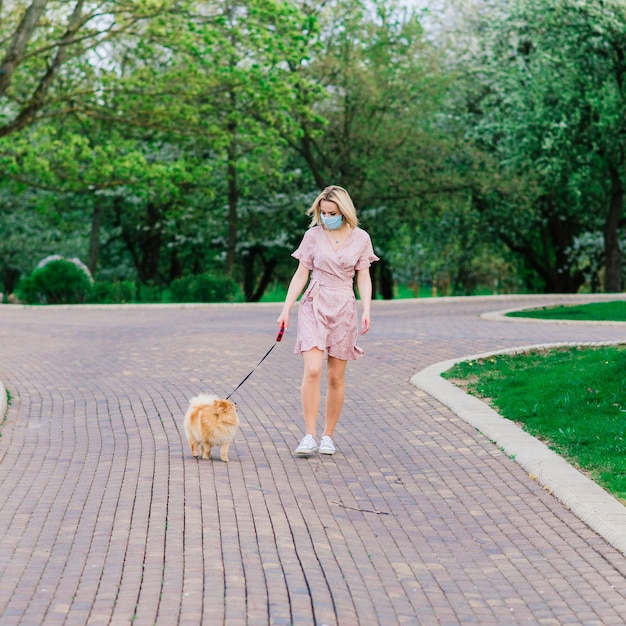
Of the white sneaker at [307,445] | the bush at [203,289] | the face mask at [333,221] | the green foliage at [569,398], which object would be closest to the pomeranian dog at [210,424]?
the white sneaker at [307,445]

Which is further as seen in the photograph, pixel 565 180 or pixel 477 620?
pixel 565 180

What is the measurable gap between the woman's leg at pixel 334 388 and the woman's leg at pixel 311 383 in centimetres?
9

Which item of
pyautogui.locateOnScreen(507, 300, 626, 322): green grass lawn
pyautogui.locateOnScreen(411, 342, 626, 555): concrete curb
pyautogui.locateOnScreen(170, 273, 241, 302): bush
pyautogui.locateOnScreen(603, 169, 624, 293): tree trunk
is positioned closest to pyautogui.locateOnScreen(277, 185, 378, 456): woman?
pyautogui.locateOnScreen(411, 342, 626, 555): concrete curb

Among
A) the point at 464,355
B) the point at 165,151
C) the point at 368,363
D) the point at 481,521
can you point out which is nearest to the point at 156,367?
the point at 368,363

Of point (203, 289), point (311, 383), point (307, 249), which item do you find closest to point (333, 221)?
point (307, 249)

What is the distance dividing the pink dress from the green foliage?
1.93m

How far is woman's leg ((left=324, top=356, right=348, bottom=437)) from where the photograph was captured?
848 cm

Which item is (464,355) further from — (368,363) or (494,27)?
(494,27)

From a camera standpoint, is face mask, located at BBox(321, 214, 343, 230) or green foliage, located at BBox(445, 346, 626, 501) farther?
green foliage, located at BBox(445, 346, 626, 501)

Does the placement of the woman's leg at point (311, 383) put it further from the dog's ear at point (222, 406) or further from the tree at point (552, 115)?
the tree at point (552, 115)

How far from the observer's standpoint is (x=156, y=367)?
1386cm

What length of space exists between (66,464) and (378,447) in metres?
2.45

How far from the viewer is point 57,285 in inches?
1188

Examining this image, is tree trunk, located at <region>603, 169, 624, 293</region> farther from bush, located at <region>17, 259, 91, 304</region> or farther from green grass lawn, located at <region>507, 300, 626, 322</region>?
bush, located at <region>17, 259, 91, 304</region>
